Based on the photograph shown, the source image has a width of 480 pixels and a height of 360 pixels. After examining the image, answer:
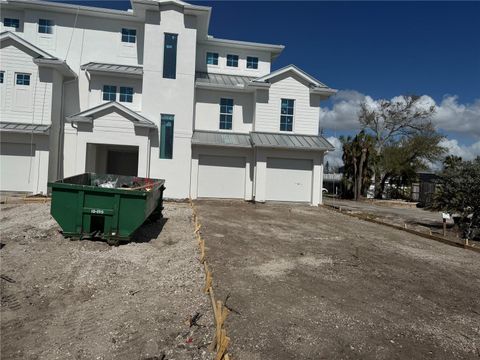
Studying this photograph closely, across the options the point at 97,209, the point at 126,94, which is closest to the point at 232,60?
the point at 126,94

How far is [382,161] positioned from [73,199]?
3442 cm

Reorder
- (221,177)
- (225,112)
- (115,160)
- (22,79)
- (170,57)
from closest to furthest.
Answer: (22,79), (170,57), (221,177), (225,112), (115,160)

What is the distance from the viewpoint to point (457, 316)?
570 cm

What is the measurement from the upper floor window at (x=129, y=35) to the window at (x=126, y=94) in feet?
11.1

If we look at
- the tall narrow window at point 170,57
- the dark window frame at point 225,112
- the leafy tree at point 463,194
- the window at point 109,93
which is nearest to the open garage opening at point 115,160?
the window at point 109,93

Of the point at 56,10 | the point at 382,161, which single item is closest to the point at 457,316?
the point at 56,10

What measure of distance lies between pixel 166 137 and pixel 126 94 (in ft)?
12.9

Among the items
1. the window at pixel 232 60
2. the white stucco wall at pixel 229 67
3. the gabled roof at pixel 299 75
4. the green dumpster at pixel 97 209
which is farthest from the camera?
the window at pixel 232 60

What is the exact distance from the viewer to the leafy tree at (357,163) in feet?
104

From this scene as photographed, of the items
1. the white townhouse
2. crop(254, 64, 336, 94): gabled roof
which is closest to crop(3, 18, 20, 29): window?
the white townhouse

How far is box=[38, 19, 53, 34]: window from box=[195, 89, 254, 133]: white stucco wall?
31.8 ft

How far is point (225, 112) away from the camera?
843 inches

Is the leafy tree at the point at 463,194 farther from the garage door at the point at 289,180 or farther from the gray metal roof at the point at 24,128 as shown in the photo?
the gray metal roof at the point at 24,128

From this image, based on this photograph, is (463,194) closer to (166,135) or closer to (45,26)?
(166,135)
